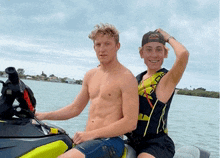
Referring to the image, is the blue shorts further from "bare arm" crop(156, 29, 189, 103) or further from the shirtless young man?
"bare arm" crop(156, 29, 189, 103)

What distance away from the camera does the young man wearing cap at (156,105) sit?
2.57m

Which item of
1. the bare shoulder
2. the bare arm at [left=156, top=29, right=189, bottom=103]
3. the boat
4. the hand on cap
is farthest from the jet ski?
the hand on cap

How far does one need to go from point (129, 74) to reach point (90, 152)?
72 centimetres

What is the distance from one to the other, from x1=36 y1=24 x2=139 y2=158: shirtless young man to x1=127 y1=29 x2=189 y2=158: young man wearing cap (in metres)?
0.35

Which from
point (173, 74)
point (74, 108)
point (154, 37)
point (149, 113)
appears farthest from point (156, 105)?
point (74, 108)

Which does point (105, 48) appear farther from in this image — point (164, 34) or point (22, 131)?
point (22, 131)

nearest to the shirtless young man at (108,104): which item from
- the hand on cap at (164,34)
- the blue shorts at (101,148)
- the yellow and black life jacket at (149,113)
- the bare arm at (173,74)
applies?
the blue shorts at (101,148)

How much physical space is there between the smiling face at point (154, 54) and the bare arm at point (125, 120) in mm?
594

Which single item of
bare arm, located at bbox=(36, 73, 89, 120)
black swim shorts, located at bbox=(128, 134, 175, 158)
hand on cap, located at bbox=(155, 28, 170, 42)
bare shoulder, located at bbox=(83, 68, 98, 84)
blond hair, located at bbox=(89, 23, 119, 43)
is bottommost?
black swim shorts, located at bbox=(128, 134, 175, 158)

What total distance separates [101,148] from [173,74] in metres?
1.02

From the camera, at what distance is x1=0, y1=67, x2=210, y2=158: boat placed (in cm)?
195

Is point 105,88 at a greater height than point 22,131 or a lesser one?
greater

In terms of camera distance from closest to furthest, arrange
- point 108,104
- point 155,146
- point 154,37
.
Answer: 1. point 108,104
2. point 155,146
3. point 154,37

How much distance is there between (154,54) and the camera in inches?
109
